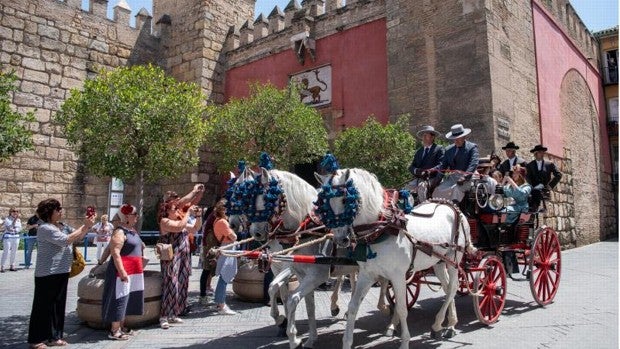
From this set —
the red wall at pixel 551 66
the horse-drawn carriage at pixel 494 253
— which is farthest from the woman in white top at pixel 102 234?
the red wall at pixel 551 66

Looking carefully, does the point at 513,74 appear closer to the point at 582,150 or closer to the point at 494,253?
the point at 582,150

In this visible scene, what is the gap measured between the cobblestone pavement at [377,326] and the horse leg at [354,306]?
35.3 inches

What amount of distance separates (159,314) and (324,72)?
9650 mm

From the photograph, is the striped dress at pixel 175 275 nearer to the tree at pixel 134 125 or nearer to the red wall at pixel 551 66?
the tree at pixel 134 125

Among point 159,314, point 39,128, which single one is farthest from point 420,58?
point 39,128

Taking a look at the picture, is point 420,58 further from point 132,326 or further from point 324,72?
point 132,326

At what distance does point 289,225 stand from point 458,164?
2.60m

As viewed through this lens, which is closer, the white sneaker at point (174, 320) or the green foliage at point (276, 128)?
the white sneaker at point (174, 320)

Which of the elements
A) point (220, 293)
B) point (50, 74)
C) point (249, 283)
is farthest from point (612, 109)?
point (50, 74)

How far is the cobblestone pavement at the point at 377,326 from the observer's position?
4445 millimetres

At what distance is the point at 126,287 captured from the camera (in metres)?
4.57

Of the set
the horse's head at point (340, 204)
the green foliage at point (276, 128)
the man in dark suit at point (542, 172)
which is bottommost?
the horse's head at point (340, 204)

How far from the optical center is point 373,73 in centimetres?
1224

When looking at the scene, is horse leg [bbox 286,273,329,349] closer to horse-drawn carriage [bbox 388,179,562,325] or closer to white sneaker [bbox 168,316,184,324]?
horse-drawn carriage [bbox 388,179,562,325]
